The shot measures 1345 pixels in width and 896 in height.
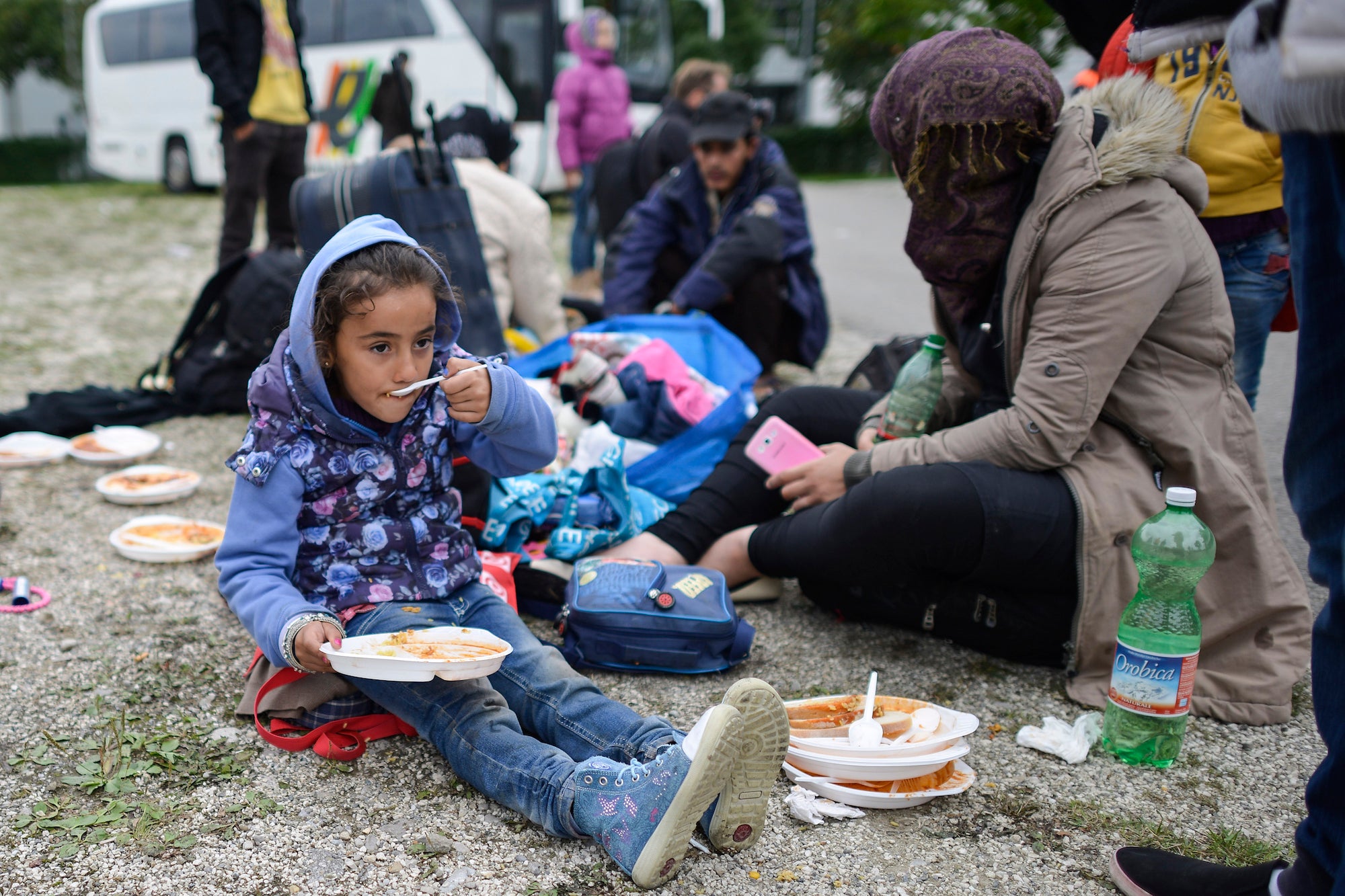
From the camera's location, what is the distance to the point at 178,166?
16219 mm

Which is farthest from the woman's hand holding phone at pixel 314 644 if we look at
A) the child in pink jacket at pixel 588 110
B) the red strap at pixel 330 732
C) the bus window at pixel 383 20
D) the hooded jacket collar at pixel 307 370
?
the bus window at pixel 383 20

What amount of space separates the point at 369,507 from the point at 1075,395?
5.10ft

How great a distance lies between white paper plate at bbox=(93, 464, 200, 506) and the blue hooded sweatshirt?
1587 mm

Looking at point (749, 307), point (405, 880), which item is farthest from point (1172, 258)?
point (749, 307)

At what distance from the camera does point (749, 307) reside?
477cm

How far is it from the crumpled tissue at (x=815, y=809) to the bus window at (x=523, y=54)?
1166 centimetres

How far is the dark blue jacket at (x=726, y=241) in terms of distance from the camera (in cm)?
457

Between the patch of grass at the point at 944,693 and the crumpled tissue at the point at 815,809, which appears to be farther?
the patch of grass at the point at 944,693

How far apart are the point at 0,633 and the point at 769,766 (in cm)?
205

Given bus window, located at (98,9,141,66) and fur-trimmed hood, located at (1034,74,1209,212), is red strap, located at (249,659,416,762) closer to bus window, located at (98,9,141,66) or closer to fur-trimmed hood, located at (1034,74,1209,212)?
fur-trimmed hood, located at (1034,74,1209,212)

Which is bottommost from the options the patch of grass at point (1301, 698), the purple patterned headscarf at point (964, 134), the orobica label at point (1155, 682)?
the patch of grass at point (1301, 698)

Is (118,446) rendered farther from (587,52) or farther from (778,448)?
(587,52)

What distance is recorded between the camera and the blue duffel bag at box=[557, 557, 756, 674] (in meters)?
2.44

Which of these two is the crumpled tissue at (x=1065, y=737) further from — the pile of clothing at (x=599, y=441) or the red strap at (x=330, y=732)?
the red strap at (x=330, y=732)
